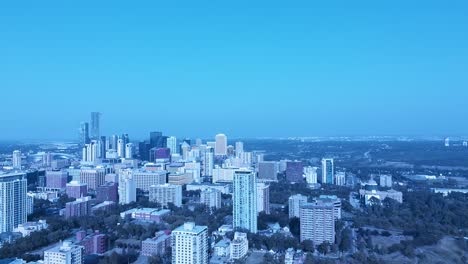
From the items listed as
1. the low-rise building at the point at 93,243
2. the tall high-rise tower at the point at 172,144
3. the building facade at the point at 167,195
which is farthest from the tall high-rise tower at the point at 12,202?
the tall high-rise tower at the point at 172,144

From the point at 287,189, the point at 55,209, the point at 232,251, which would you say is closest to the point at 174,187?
the point at 55,209

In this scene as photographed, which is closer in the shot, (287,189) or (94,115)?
(287,189)

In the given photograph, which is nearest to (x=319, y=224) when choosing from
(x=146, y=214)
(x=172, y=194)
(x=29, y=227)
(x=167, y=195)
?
(x=146, y=214)

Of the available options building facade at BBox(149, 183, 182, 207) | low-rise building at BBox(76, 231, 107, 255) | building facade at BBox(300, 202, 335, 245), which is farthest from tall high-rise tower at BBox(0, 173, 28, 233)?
building facade at BBox(300, 202, 335, 245)

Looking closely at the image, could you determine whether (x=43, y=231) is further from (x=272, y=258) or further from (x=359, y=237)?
(x=359, y=237)

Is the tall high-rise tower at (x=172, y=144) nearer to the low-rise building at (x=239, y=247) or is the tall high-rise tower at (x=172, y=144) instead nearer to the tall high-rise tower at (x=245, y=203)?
the tall high-rise tower at (x=245, y=203)

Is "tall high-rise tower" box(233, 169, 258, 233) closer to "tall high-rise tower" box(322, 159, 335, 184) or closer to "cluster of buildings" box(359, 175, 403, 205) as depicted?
"cluster of buildings" box(359, 175, 403, 205)

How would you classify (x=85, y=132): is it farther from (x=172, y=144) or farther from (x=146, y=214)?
(x=146, y=214)
